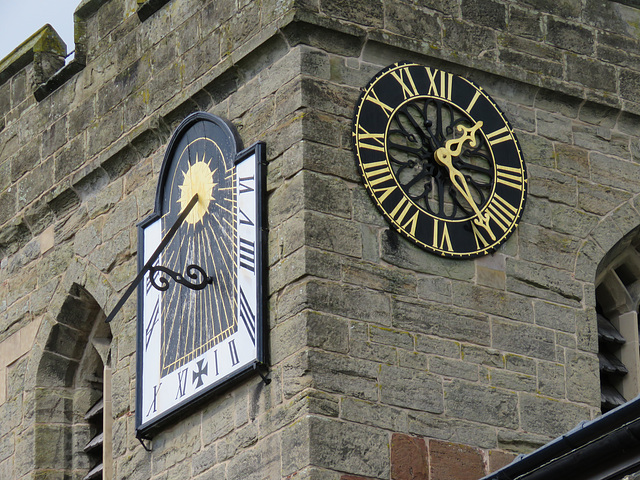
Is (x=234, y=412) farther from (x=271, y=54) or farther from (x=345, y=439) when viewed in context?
(x=271, y=54)

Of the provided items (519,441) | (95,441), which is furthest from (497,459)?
(95,441)

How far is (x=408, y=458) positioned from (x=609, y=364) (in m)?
2.11

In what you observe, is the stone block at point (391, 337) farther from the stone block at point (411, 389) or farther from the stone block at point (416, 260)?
the stone block at point (416, 260)

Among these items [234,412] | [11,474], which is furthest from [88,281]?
[234,412]

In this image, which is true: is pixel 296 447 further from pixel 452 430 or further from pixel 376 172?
pixel 376 172

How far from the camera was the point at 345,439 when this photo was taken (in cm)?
1129

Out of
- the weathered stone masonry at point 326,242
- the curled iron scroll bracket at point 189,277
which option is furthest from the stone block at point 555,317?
the curled iron scroll bracket at point 189,277

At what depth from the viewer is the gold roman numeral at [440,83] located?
41.5 ft

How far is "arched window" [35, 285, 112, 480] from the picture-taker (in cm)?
1389

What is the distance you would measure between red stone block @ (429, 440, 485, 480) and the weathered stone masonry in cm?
1

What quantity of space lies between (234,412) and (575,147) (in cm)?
291

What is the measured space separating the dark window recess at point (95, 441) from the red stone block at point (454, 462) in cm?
290

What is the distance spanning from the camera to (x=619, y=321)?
1341cm

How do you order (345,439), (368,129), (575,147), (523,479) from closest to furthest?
(523,479), (345,439), (368,129), (575,147)
